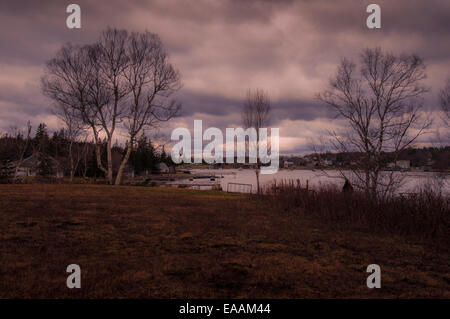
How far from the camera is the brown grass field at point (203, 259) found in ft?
14.6

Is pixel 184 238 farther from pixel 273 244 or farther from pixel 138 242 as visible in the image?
pixel 273 244

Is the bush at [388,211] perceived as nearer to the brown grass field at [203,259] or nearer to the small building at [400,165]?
the brown grass field at [203,259]

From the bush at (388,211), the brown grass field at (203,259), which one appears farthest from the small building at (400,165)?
the brown grass field at (203,259)

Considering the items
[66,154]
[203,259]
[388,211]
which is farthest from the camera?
[66,154]

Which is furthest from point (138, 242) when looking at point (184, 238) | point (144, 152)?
point (144, 152)

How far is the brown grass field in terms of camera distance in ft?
14.6

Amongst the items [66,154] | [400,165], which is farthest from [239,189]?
[66,154]

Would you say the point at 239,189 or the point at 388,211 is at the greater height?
the point at 388,211

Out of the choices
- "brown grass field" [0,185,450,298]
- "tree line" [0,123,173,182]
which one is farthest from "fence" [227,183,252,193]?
"brown grass field" [0,185,450,298]

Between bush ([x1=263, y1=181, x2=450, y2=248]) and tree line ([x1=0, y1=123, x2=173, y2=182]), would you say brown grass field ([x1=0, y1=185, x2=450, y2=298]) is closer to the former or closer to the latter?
bush ([x1=263, y1=181, x2=450, y2=248])

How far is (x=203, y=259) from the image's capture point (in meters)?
6.01

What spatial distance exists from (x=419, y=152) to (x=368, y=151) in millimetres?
2288

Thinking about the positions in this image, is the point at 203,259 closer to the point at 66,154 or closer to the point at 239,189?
the point at 239,189
